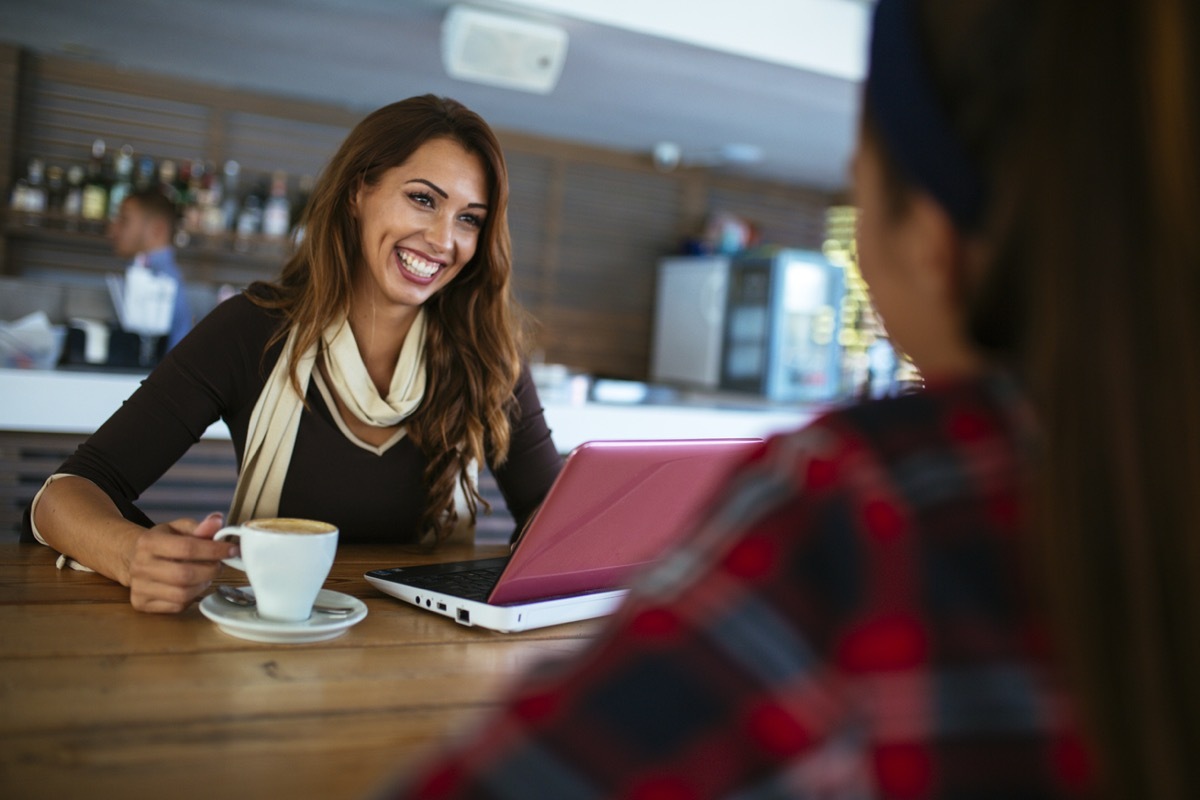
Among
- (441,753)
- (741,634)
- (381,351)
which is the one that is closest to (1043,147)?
(741,634)

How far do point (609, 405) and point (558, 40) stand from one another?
140 centimetres

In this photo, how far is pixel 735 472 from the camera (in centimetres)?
46

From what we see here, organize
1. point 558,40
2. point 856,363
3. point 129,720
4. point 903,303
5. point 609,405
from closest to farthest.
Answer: point 903,303, point 129,720, point 609,405, point 558,40, point 856,363

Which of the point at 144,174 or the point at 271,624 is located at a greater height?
the point at 144,174

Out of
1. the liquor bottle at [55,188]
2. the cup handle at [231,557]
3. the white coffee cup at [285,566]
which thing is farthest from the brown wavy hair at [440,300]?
the liquor bottle at [55,188]

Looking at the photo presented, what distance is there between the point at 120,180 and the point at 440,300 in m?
4.17

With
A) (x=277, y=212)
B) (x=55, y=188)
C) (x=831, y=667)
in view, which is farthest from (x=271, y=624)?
(x=55, y=188)

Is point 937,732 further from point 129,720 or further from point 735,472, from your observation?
point 129,720

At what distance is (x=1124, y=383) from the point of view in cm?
40

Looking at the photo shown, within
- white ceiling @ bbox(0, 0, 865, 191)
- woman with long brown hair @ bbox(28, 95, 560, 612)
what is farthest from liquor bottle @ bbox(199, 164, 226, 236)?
woman with long brown hair @ bbox(28, 95, 560, 612)

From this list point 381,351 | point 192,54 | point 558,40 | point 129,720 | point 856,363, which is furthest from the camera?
point 856,363

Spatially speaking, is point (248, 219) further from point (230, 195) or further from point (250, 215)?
point (230, 195)

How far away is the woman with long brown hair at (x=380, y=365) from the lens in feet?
5.41

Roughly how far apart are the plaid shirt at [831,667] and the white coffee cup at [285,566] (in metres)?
0.60
